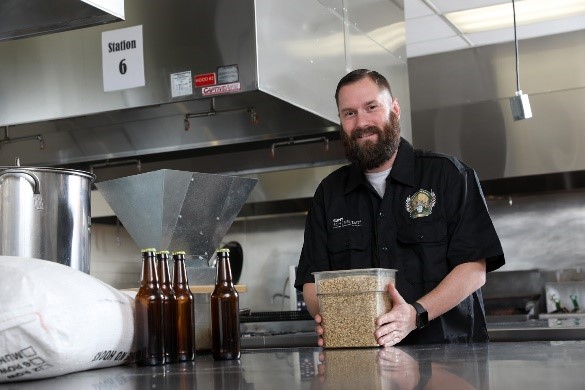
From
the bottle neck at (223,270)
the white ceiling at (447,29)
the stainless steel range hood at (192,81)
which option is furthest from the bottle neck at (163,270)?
the white ceiling at (447,29)

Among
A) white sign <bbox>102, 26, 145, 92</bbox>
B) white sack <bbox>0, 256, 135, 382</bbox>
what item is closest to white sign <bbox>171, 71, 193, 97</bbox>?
white sign <bbox>102, 26, 145, 92</bbox>

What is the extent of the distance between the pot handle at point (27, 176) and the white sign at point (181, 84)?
113 centimetres

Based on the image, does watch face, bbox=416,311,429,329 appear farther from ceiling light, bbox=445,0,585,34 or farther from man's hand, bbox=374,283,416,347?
ceiling light, bbox=445,0,585,34

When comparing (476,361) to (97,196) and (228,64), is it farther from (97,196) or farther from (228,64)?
(97,196)

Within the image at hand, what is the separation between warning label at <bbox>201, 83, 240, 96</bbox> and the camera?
3195 millimetres

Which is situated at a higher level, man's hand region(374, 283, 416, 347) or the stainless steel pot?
the stainless steel pot

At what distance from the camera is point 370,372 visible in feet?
5.05

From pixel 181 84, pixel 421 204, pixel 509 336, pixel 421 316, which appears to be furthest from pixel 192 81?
pixel 509 336

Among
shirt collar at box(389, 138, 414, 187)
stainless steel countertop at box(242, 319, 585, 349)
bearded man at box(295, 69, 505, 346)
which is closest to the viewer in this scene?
bearded man at box(295, 69, 505, 346)

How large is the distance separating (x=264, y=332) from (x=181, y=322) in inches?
106

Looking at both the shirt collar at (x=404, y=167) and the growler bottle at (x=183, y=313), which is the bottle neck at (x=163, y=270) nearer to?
the growler bottle at (x=183, y=313)

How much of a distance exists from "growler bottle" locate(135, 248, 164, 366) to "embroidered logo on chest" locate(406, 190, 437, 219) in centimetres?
102

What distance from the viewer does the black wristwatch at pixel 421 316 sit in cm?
244

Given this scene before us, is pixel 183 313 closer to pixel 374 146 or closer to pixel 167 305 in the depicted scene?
pixel 167 305
